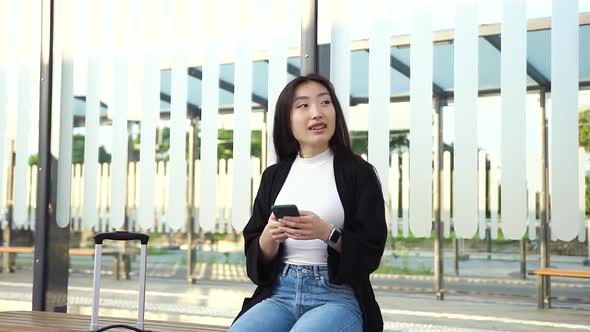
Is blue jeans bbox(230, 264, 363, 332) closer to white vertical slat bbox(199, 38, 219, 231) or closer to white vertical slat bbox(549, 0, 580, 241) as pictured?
white vertical slat bbox(549, 0, 580, 241)

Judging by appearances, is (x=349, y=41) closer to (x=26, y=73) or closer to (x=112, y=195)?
(x=112, y=195)

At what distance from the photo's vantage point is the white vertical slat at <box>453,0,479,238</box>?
2916mm

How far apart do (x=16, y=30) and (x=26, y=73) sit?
0.76ft

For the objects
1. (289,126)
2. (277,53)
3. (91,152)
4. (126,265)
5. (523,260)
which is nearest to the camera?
(289,126)

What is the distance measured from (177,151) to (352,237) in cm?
152

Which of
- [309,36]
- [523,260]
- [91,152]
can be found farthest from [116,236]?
[523,260]

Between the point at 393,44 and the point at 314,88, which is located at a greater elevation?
the point at 393,44

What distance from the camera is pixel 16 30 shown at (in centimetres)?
400

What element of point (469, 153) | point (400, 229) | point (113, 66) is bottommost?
point (400, 229)

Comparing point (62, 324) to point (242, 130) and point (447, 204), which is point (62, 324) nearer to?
A: point (242, 130)

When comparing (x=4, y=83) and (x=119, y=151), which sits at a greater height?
(x=4, y=83)

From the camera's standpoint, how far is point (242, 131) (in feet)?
11.0

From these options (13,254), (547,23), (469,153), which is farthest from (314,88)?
(13,254)

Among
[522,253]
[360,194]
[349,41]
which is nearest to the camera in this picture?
[360,194]
